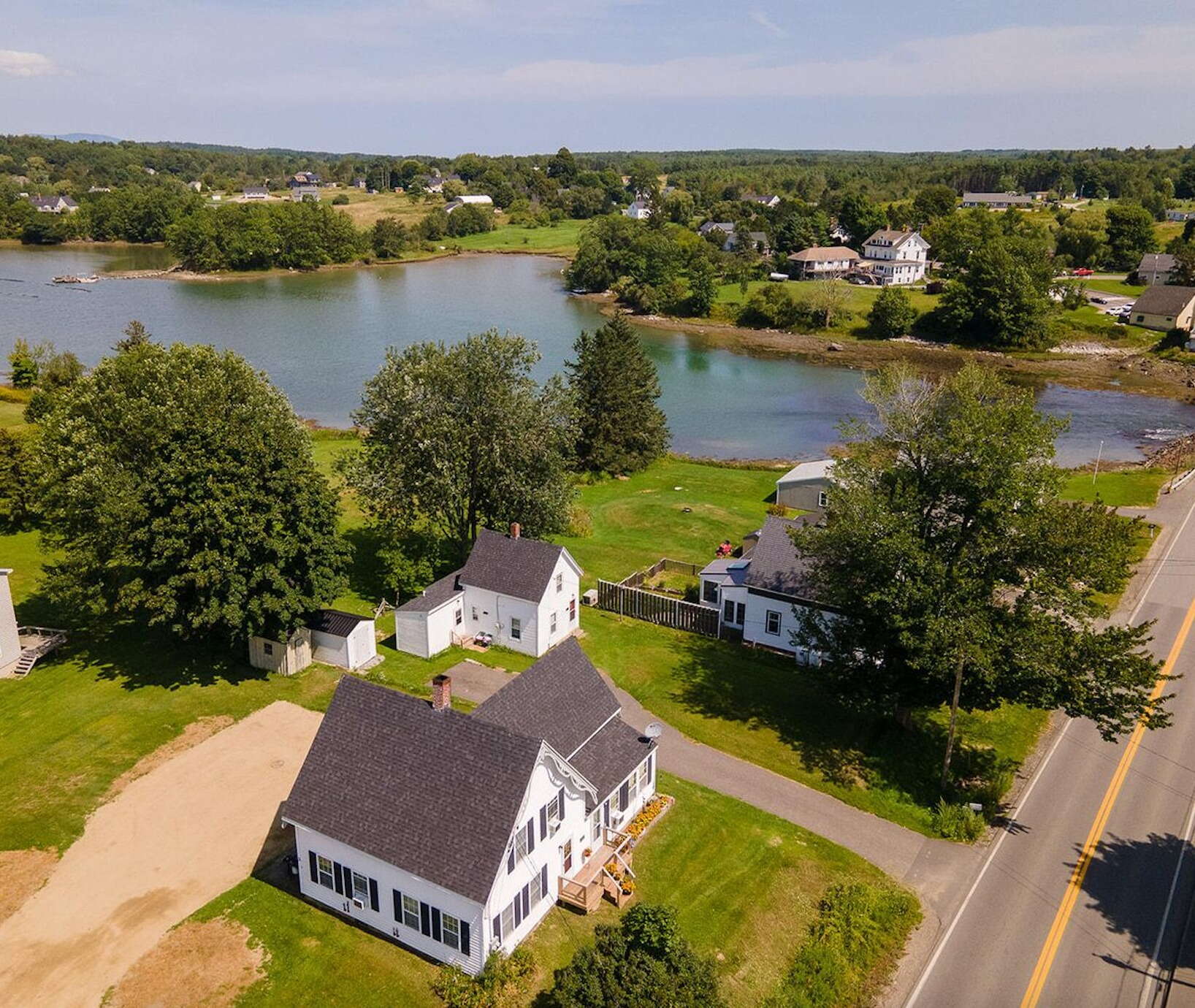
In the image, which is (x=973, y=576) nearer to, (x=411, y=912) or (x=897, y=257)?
(x=411, y=912)

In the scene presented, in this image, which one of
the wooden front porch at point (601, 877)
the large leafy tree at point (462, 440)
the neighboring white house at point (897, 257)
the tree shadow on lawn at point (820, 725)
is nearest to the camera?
the wooden front porch at point (601, 877)

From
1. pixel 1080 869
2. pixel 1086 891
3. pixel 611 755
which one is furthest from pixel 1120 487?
pixel 611 755

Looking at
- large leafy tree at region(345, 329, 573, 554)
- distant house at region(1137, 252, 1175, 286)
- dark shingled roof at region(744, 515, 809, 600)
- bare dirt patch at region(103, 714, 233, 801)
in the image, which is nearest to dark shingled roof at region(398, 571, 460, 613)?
large leafy tree at region(345, 329, 573, 554)

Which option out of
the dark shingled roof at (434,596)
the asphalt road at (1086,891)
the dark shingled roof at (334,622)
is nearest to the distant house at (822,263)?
the dark shingled roof at (434,596)

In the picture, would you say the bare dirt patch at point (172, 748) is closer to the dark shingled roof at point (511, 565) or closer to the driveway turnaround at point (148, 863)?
the driveway turnaround at point (148, 863)

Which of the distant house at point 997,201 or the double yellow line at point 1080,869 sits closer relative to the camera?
Answer: the double yellow line at point 1080,869

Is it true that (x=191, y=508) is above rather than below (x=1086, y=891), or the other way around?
above

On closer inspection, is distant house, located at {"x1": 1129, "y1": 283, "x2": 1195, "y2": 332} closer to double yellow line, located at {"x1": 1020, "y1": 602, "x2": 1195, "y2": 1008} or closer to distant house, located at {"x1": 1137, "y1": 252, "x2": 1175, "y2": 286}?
distant house, located at {"x1": 1137, "y1": 252, "x2": 1175, "y2": 286}

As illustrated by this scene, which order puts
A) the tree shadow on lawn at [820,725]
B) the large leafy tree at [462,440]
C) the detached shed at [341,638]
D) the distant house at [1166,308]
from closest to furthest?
the tree shadow on lawn at [820,725]
the detached shed at [341,638]
the large leafy tree at [462,440]
the distant house at [1166,308]
